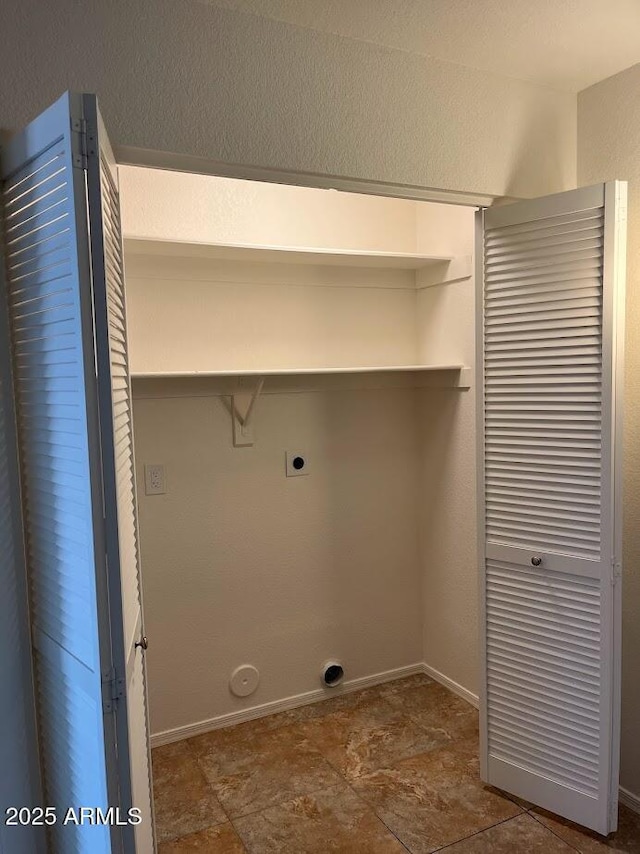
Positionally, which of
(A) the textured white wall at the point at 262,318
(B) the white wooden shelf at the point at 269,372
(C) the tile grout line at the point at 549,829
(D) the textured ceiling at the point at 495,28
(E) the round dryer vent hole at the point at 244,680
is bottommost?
(C) the tile grout line at the point at 549,829

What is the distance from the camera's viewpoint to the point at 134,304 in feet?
8.45

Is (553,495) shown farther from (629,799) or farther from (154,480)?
(154,480)

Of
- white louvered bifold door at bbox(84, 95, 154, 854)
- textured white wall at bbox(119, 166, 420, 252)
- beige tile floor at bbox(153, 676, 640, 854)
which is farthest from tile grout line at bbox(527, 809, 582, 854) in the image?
textured white wall at bbox(119, 166, 420, 252)

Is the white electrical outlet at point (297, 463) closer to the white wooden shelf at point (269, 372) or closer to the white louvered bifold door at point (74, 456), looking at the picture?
the white wooden shelf at point (269, 372)

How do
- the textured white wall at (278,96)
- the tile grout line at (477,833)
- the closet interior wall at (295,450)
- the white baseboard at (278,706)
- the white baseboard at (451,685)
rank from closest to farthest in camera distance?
the textured white wall at (278,96)
the tile grout line at (477,833)
the closet interior wall at (295,450)
the white baseboard at (278,706)
the white baseboard at (451,685)

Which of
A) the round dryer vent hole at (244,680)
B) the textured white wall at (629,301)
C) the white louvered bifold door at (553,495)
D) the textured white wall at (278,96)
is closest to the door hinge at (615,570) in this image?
the white louvered bifold door at (553,495)

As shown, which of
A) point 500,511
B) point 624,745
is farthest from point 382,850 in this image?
point 500,511

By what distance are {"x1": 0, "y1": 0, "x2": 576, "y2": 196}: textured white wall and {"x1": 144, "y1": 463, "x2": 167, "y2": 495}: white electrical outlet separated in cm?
134

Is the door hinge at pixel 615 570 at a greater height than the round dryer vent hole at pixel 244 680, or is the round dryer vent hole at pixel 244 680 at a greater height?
the door hinge at pixel 615 570

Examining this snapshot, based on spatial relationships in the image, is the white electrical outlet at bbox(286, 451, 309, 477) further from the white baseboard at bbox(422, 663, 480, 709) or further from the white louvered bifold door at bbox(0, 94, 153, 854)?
the white louvered bifold door at bbox(0, 94, 153, 854)

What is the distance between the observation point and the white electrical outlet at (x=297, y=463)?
2955 mm

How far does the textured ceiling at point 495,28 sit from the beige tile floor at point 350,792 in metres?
2.52

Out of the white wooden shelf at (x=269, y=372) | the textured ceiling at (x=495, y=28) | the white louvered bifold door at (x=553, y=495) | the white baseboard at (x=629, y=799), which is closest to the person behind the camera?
the textured ceiling at (x=495, y=28)

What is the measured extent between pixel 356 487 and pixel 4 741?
194cm
